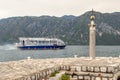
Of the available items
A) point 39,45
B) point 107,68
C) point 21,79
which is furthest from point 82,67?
point 39,45

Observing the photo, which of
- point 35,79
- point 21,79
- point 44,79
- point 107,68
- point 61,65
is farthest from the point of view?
point 61,65

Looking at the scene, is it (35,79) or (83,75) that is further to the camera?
(83,75)

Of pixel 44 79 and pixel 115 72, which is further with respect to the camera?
pixel 115 72

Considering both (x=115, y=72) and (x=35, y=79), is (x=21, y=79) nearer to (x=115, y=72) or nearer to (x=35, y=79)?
(x=35, y=79)

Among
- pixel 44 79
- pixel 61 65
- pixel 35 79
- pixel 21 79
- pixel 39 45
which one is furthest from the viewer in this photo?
pixel 39 45

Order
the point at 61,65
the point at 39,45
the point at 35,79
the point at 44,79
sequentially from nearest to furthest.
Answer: the point at 35,79, the point at 44,79, the point at 61,65, the point at 39,45

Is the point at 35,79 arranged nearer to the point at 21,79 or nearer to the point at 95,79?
the point at 21,79

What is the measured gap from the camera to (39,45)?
534 ft

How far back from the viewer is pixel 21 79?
11.9 meters

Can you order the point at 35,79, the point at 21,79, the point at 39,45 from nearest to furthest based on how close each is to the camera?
the point at 21,79, the point at 35,79, the point at 39,45

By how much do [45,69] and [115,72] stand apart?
3807mm

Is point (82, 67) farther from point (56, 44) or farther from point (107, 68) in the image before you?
point (56, 44)

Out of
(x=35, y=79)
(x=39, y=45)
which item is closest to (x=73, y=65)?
(x=35, y=79)

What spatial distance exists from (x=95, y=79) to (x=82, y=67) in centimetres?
96
